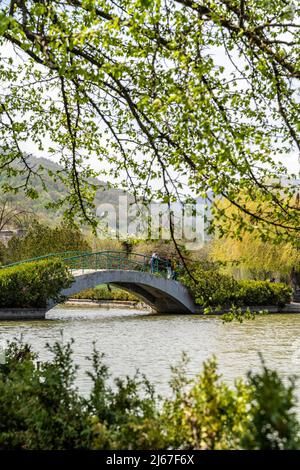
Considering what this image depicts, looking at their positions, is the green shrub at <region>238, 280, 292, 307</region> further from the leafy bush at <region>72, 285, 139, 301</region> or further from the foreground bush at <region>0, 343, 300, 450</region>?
the foreground bush at <region>0, 343, 300, 450</region>

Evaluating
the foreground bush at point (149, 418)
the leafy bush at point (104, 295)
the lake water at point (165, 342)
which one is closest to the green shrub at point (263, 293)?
the lake water at point (165, 342)

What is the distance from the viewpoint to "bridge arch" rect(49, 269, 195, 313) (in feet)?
84.4

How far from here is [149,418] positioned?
14.1 feet

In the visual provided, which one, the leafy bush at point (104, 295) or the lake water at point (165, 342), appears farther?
the leafy bush at point (104, 295)

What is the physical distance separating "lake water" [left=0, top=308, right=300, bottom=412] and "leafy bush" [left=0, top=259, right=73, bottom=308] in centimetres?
101

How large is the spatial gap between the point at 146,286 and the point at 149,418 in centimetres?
2515

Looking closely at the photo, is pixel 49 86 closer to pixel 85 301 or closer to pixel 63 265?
pixel 63 265

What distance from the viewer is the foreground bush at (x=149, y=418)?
3.25 meters

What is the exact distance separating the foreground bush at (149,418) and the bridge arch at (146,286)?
779 inches

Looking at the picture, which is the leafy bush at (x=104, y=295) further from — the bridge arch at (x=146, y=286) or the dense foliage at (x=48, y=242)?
the bridge arch at (x=146, y=286)

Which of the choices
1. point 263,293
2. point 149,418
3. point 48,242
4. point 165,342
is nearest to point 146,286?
point 263,293

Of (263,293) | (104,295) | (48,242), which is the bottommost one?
(263,293)

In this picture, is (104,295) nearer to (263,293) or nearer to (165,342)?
(263,293)

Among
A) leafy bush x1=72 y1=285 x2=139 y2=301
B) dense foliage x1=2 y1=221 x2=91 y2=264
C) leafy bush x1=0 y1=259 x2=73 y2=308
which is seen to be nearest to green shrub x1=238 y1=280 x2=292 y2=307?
leafy bush x1=72 y1=285 x2=139 y2=301
